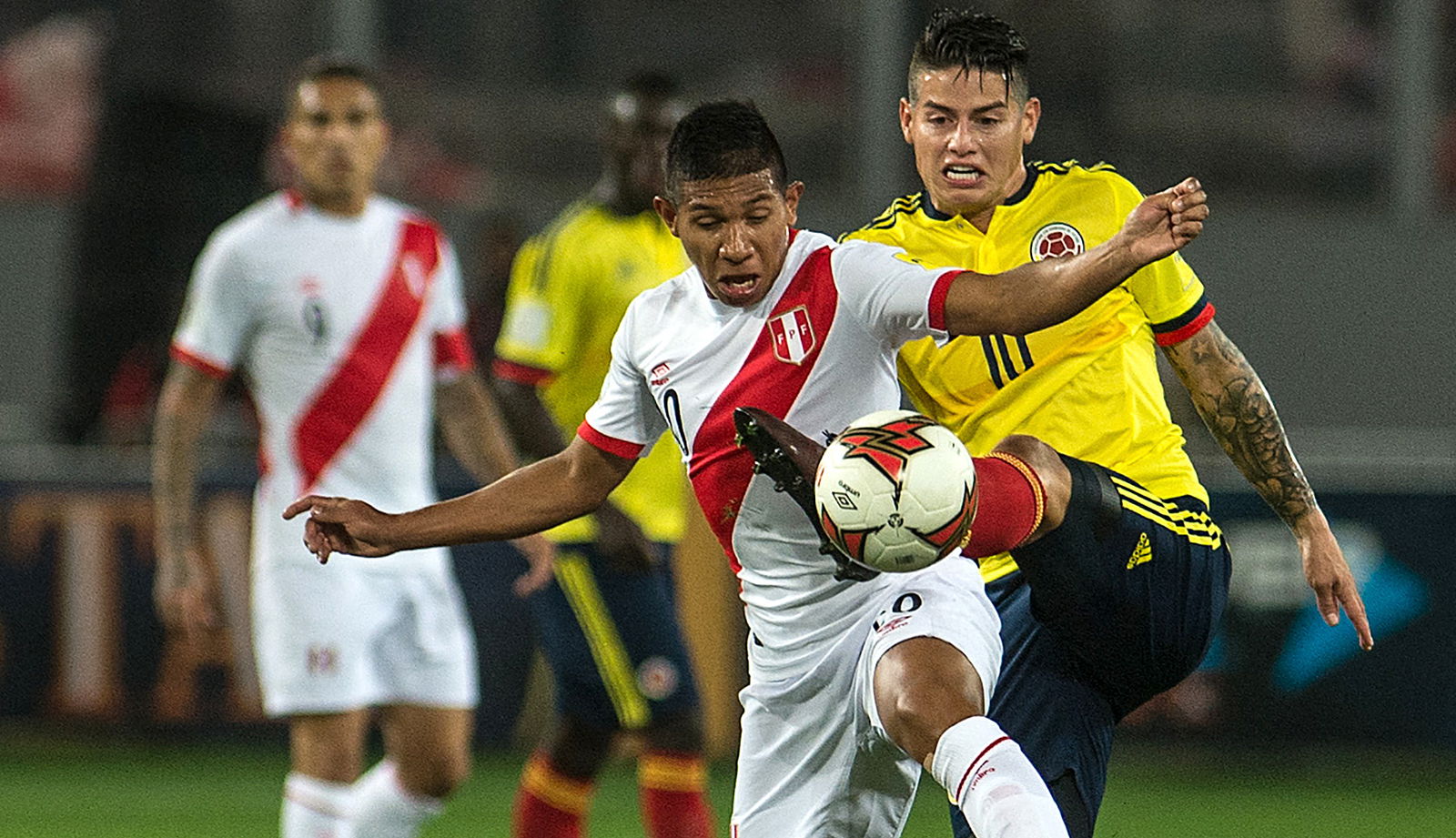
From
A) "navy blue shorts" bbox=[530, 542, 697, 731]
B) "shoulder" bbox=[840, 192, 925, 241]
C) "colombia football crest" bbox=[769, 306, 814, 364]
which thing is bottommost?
"navy blue shorts" bbox=[530, 542, 697, 731]

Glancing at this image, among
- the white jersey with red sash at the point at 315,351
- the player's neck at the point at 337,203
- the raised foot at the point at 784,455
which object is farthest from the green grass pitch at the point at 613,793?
→ the raised foot at the point at 784,455

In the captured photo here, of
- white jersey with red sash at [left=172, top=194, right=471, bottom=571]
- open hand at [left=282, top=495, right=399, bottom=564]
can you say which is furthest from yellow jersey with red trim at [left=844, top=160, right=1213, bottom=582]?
white jersey with red sash at [left=172, top=194, right=471, bottom=571]

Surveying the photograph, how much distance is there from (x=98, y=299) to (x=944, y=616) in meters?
8.52

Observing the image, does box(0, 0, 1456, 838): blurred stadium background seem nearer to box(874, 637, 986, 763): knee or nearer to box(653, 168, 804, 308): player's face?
box(653, 168, 804, 308): player's face

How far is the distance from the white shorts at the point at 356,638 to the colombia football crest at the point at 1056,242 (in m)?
2.38

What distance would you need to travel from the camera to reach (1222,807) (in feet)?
26.2

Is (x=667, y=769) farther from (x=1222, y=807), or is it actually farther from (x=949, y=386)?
(x=1222, y=807)

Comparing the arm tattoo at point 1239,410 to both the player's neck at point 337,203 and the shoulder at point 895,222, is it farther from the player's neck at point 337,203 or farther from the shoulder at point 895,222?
the player's neck at point 337,203

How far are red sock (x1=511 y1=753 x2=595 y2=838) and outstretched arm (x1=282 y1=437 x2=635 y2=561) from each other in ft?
6.43

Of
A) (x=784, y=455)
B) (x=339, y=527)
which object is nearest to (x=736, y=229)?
(x=784, y=455)

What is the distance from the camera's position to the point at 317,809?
5.58 metres

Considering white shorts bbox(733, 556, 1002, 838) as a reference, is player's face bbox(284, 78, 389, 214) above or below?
above

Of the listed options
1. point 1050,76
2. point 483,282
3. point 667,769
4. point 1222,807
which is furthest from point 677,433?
point 1050,76

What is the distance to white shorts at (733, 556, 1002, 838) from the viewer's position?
396 centimetres
